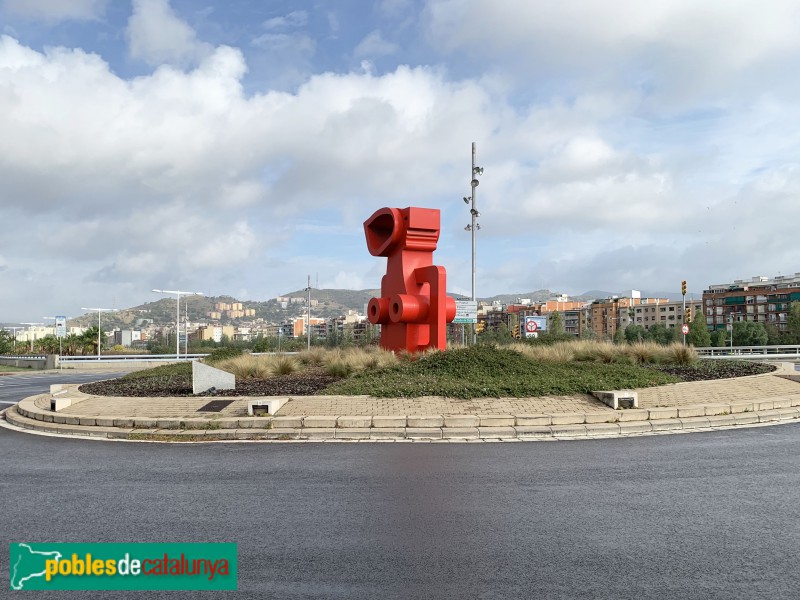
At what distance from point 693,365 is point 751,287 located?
124890 millimetres

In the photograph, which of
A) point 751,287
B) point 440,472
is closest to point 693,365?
point 440,472

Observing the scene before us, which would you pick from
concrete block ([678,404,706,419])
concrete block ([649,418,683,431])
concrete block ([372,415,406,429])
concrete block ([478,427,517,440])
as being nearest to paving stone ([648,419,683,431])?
concrete block ([649,418,683,431])

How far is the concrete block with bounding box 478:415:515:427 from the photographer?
37.6ft

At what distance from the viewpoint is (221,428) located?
1153 centimetres

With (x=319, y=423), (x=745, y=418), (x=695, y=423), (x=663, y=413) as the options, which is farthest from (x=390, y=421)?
(x=745, y=418)

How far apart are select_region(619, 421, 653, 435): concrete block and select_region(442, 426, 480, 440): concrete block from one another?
269 cm

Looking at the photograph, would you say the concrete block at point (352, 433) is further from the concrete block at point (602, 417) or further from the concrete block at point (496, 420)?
the concrete block at point (602, 417)

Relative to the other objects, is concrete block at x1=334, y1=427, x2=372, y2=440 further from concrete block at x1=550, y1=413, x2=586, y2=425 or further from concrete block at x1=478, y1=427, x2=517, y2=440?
concrete block at x1=550, y1=413, x2=586, y2=425

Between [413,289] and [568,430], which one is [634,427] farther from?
[413,289]

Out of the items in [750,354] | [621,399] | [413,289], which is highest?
[413,289]

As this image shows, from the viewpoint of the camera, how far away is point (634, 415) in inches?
478

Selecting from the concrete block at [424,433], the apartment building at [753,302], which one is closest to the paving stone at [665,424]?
the concrete block at [424,433]

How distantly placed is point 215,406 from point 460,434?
518 cm

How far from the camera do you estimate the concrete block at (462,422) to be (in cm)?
1137
